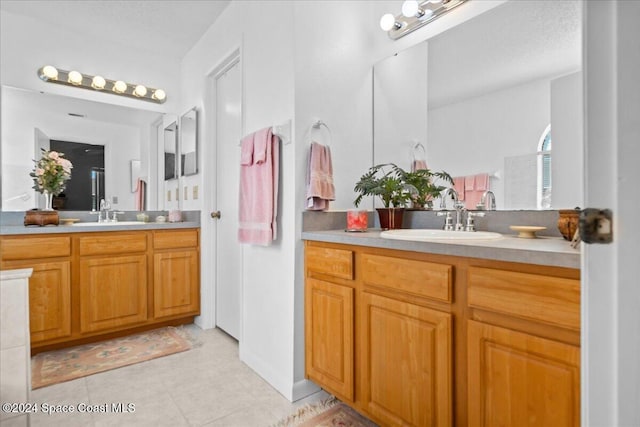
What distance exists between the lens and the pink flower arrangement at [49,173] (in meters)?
2.54

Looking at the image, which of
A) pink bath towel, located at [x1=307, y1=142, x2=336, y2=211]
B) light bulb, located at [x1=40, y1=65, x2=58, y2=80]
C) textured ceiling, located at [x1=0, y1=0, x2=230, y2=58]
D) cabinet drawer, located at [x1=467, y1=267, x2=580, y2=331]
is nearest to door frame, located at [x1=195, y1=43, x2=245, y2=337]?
textured ceiling, located at [x1=0, y1=0, x2=230, y2=58]

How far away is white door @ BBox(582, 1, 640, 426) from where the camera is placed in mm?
509

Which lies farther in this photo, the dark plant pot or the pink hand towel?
the pink hand towel

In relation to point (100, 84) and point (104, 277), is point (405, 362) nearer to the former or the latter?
point (104, 277)

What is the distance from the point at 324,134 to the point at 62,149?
2.30 m

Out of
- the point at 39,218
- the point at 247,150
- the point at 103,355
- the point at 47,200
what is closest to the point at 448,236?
the point at 247,150

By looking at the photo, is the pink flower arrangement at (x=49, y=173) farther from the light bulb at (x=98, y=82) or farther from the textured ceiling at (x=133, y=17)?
the textured ceiling at (x=133, y=17)

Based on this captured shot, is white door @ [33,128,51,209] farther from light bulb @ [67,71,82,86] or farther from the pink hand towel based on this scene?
the pink hand towel

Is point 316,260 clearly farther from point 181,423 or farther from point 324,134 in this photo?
point 181,423

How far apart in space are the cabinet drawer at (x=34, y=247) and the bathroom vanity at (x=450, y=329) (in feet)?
6.13

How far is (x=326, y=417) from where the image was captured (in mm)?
1631

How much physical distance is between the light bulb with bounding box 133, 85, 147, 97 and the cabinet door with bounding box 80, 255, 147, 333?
1524 millimetres

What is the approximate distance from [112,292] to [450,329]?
2.44 m

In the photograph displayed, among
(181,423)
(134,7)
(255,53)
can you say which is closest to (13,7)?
(134,7)
